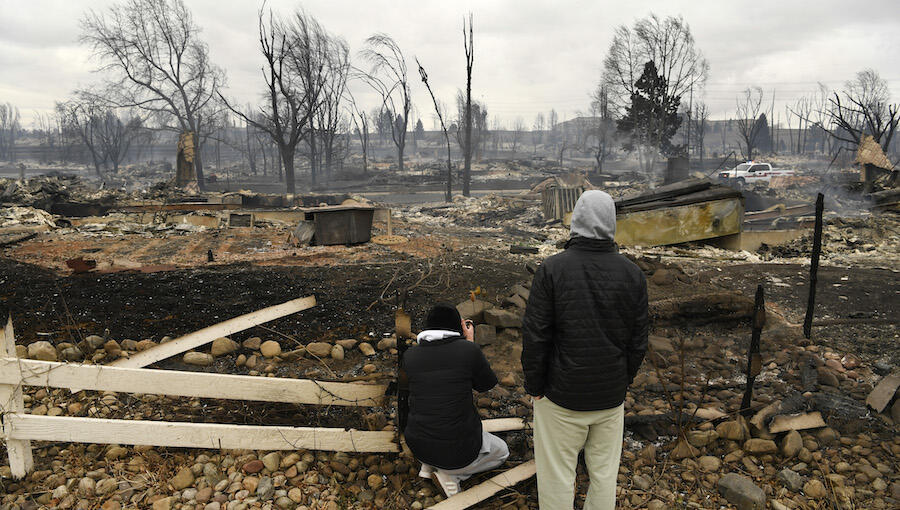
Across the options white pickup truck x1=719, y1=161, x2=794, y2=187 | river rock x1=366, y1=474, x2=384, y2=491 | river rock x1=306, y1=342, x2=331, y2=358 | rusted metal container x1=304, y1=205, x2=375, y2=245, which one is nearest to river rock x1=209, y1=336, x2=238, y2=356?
river rock x1=306, y1=342, x2=331, y2=358

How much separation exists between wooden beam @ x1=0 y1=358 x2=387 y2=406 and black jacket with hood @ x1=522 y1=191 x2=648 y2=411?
1.42 metres

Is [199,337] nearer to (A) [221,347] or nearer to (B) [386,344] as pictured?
(A) [221,347]

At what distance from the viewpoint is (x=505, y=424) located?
3334mm

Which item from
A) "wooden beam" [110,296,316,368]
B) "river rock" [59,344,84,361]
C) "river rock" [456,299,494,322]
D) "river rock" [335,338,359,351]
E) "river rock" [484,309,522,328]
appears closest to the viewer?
"wooden beam" [110,296,316,368]

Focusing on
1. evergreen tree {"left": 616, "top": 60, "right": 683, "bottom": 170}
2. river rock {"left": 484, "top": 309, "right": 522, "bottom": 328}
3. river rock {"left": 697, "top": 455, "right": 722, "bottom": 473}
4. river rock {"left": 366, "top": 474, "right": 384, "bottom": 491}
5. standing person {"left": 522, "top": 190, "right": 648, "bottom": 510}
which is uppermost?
evergreen tree {"left": 616, "top": 60, "right": 683, "bottom": 170}

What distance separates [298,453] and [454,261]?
5926 mm

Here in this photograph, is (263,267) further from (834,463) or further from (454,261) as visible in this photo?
(834,463)

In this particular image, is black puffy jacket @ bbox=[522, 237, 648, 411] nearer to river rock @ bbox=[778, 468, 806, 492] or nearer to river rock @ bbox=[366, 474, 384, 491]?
river rock @ bbox=[366, 474, 384, 491]

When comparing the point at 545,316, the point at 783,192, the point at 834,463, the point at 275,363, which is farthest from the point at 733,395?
the point at 783,192

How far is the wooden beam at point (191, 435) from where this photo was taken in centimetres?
272

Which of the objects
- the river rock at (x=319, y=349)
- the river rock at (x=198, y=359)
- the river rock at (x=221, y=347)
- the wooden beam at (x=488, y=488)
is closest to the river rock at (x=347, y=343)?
the river rock at (x=319, y=349)

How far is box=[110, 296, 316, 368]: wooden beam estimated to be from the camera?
3664 mm

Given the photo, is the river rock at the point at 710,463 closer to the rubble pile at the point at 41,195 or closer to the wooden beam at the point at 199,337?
the wooden beam at the point at 199,337

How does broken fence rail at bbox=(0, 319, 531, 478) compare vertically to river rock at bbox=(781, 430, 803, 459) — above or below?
above
